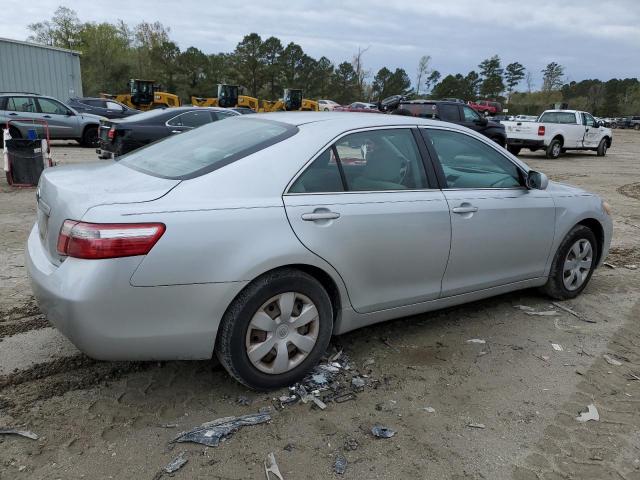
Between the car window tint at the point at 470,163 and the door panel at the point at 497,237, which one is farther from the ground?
the car window tint at the point at 470,163

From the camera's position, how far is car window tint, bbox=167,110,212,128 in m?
11.6

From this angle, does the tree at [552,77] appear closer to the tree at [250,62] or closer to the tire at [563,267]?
the tree at [250,62]

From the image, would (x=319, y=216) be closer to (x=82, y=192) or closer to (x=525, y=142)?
(x=82, y=192)

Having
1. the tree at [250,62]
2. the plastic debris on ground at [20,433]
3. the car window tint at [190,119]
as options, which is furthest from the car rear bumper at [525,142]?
the tree at [250,62]

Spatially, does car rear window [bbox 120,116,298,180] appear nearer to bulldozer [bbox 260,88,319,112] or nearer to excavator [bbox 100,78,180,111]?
excavator [bbox 100,78,180,111]

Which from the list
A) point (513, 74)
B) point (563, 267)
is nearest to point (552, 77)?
point (513, 74)

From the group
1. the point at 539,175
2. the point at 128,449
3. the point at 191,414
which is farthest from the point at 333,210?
the point at 539,175

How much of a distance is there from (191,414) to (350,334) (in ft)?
4.74

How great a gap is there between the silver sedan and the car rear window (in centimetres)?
2

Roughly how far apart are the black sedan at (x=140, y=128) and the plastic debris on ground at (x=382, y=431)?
8998 mm

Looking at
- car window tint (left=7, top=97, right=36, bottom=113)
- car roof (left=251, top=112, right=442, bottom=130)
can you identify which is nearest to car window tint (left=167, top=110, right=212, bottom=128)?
car window tint (left=7, top=97, right=36, bottom=113)

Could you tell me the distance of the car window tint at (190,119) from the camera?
458 inches

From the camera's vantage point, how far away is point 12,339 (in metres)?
3.62

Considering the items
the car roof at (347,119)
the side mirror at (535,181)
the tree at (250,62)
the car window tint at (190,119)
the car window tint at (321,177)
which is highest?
the tree at (250,62)
